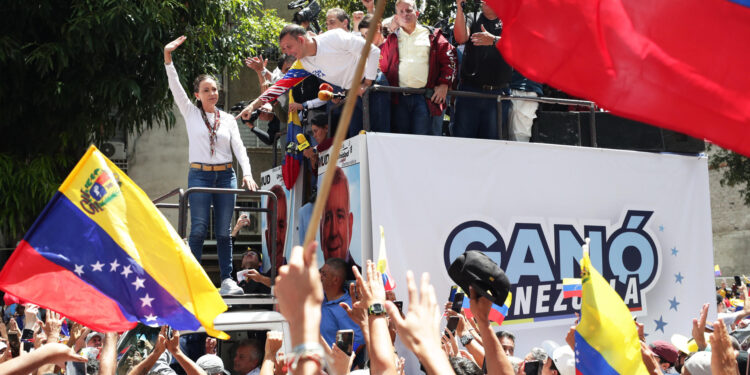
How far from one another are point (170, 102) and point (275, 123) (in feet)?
15.2

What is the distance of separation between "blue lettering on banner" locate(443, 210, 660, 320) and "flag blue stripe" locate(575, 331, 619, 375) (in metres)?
3.59

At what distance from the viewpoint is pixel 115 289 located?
5.07 meters

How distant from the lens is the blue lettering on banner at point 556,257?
7.89 meters

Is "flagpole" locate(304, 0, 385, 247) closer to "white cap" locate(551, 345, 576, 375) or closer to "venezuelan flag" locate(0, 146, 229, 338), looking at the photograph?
"venezuelan flag" locate(0, 146, 229, 338)

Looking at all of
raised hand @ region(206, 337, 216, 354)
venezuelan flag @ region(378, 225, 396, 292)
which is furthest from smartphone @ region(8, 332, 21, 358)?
venezuelan flag @ region(378, 225, 396, 292)

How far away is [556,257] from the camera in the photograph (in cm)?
823

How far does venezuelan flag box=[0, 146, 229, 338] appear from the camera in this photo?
196 inches

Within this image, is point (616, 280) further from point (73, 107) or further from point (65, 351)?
point (73, 107)

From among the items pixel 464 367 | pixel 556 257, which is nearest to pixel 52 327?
pixel 464 367

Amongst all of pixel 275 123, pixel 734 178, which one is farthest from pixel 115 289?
pixel 734 178

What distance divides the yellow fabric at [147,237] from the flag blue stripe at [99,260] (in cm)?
4

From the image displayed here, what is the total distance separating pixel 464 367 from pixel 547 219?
3.94m

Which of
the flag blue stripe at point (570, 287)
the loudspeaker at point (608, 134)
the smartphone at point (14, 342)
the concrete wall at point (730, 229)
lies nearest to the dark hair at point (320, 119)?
the loudspeaker at point (608, 134)

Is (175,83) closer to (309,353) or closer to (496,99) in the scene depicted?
(496,99)
